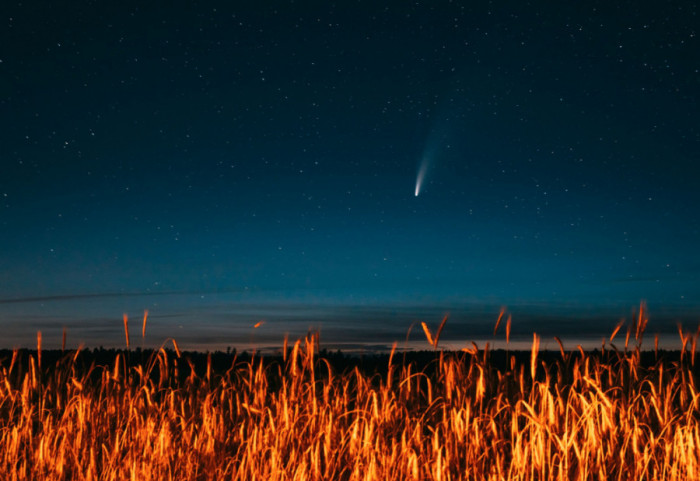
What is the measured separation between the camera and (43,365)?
416 inches

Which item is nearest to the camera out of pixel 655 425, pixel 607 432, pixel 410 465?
pixel 410 465

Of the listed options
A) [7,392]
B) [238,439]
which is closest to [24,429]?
[238,439]

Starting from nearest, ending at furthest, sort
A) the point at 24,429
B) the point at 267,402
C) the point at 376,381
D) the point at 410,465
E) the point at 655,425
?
1. the point at 410,465
2. the point at 24,429
3. the point at 655,425
4. the point at 267,402
5. the point at 376,381

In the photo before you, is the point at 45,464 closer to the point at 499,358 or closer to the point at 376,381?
the point at 376,381

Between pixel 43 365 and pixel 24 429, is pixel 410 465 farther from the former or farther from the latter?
pixel 43 365

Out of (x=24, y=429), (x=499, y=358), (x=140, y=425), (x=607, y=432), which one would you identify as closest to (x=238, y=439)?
(x=140, y=425)

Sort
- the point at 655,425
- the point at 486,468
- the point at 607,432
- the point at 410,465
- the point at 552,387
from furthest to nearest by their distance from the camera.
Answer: the point at 552,387, the point at 655,425, the point at 607,432, the point at 486,468, the point at 410,465

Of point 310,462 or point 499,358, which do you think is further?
point 499,358

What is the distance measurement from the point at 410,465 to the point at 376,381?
5.04 m

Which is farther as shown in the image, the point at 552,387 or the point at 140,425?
the point at 552,387

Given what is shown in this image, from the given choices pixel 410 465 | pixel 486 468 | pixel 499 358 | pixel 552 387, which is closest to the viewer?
pixel 410 465

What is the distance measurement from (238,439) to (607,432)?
2642 mm

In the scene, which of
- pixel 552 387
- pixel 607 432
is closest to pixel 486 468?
pixel 607 432

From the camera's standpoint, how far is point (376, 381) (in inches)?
350
